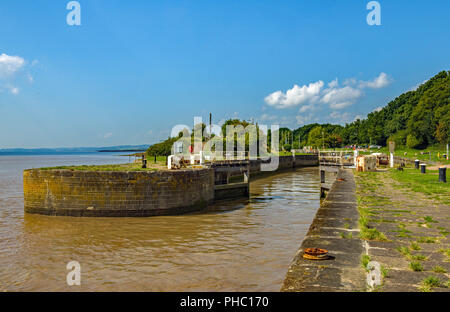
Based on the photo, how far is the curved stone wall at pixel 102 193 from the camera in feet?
51.9

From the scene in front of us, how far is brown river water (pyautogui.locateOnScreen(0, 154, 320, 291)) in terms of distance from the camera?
26.2ft

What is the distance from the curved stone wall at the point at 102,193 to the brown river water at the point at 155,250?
51 centimetres

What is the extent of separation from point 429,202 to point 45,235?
13.2 metres

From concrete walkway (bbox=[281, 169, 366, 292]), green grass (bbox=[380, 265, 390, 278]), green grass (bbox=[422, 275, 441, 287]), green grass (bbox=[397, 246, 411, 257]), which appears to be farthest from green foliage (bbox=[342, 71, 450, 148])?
green grass (bbox=[422, 275, 441, 287])

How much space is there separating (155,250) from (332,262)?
251 inches

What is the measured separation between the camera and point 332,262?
18.2 ft

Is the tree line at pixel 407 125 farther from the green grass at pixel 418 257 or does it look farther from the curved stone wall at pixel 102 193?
the green grass at pixel 418 257

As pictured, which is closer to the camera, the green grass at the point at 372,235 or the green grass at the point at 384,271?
the green grass at the point at 384,271

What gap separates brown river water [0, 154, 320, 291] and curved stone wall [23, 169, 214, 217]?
0.51 m

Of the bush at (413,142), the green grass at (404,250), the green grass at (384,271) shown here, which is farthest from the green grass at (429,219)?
the bush at (413,142)

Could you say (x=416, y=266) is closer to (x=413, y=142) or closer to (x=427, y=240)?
(x=427, y=240)

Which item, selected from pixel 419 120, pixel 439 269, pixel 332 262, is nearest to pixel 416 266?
pixel 439 269

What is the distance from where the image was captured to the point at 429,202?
1187 centimetres

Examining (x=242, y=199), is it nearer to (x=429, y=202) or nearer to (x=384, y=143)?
(x=429, y=202)
